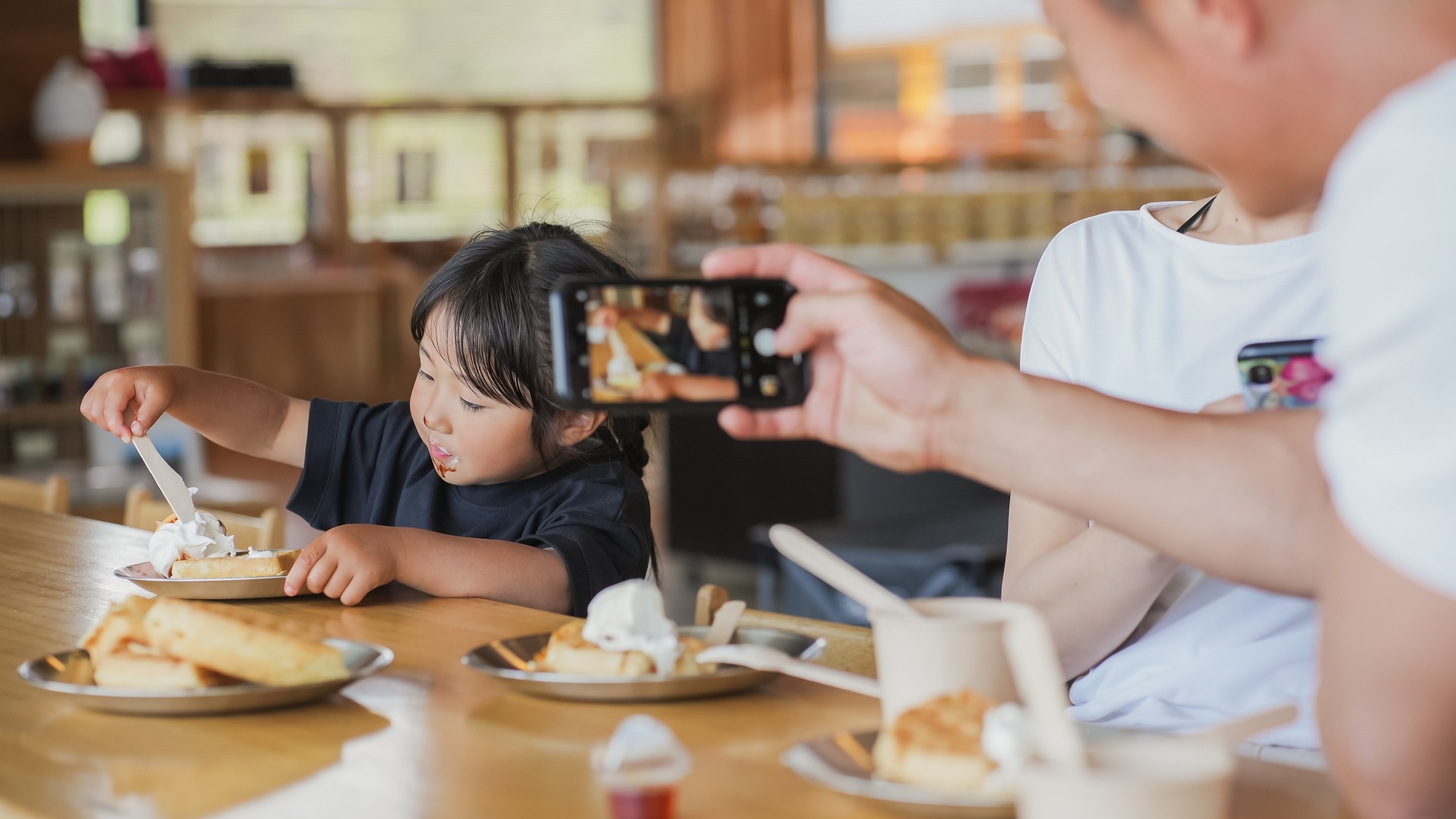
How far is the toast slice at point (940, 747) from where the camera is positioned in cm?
75

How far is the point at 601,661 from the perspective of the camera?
3.23 ft

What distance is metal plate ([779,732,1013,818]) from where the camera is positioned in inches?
29.2

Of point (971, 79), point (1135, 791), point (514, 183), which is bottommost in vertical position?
point (1135, 791)

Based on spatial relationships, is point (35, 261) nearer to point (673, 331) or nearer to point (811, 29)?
point (673, 331)

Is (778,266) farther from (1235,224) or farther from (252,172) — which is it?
(252,172)

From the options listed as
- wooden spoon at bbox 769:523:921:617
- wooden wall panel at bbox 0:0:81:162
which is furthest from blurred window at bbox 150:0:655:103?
wooden spoon at bbox 769:523:921:617

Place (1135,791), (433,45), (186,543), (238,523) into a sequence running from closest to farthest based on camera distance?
(1135,791), (186,543), (238,523), (433,45)

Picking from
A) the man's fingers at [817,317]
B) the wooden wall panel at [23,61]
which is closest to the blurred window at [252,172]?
the wooden wall panel at [23,61]

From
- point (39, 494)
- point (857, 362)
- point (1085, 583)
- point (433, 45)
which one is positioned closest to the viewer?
point (857, 362)

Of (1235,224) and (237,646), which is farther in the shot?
(1235,224)

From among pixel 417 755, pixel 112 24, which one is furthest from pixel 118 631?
→ pixel 112 24

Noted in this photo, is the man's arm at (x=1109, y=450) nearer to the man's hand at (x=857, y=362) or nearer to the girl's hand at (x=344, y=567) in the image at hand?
the man's hand at (x=857, y=362)

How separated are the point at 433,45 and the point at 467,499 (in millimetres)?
7152

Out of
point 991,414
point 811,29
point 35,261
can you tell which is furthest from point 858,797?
point 811,29
